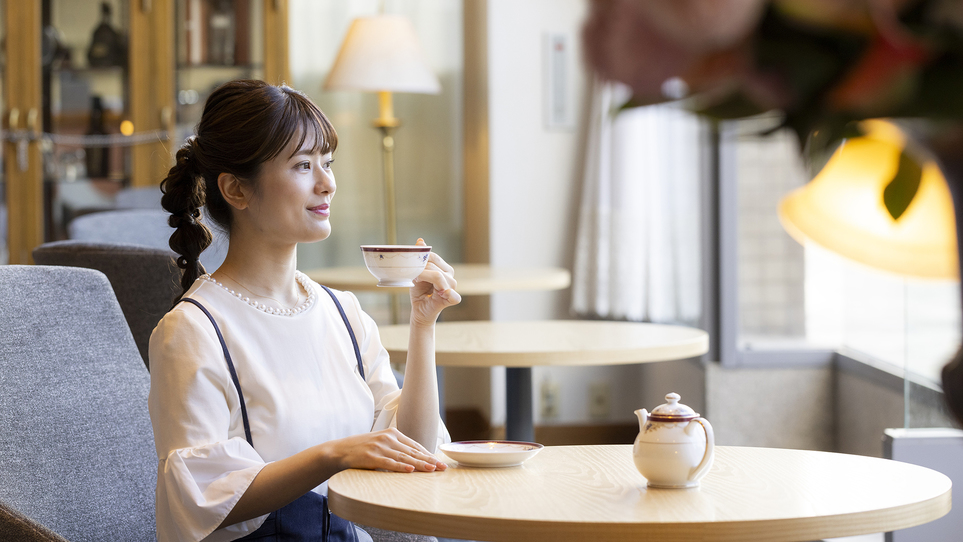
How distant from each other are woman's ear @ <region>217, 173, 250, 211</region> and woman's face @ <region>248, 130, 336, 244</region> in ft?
0.06

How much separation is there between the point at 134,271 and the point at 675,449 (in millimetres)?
1474

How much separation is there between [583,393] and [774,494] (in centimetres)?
312

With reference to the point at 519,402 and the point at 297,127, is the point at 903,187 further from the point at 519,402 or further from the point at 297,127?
the point at 519,402

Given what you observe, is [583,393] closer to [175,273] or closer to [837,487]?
[175,273]

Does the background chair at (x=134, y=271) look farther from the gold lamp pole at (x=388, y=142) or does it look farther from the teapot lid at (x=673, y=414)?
the gold lamp pole at (x=388, y=142)

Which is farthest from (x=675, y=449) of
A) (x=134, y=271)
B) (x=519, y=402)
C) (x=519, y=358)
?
(x=134, y=271)

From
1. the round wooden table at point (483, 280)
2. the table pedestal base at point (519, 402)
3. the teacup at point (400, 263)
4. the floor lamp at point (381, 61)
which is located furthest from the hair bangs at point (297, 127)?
the floor lamp at point (381, 61)

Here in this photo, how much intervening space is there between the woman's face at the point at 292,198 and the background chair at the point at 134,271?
74cm

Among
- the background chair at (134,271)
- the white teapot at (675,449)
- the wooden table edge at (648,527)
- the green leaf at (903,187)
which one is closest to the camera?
the green leaf at (903,187)

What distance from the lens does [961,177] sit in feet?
Answer: 0.95

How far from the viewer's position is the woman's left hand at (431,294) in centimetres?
145

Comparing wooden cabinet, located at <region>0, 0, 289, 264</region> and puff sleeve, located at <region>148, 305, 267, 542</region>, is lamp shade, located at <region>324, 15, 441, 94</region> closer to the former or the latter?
wooden cabinet, located at <region>0, 0, 289, 264</region>

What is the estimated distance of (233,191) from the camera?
1.52 m

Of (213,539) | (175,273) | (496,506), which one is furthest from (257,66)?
(496,506)
